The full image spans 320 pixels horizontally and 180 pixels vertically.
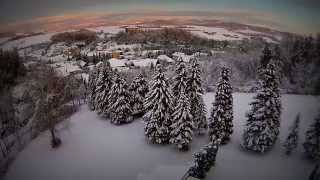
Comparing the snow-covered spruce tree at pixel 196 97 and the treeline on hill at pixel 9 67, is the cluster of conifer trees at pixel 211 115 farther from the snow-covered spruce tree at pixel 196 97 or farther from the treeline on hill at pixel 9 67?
the treeline on hill at pixel 9 67

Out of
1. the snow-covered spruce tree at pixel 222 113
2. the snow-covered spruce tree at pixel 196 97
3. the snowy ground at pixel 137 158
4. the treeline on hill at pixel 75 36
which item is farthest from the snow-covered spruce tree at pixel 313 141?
the treeline on hill at pixel 75 36

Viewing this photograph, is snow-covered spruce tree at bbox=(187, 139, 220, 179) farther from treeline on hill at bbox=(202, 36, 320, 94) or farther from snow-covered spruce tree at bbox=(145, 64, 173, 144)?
treeline on hill at bbox=(202, 36, 320, 94)

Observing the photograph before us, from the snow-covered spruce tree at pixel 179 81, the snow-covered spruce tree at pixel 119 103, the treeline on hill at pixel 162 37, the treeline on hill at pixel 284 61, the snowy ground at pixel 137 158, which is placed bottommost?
the snowy ground at pixel 137 158

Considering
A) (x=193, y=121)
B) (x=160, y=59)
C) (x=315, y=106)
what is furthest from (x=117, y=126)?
(x=315, y=106)

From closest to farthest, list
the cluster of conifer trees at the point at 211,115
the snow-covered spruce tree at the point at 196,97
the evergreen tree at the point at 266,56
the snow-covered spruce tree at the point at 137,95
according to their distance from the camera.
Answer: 1. the evergreen tree at the point at 266,56
2. the cluster of conifer trees at the point at 211,115
3. the snow-covered spruce tree at the point at 196,97
4. the snow-covered spruce tree at the point at 137,95

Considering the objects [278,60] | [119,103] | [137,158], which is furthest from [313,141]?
[119,103]
